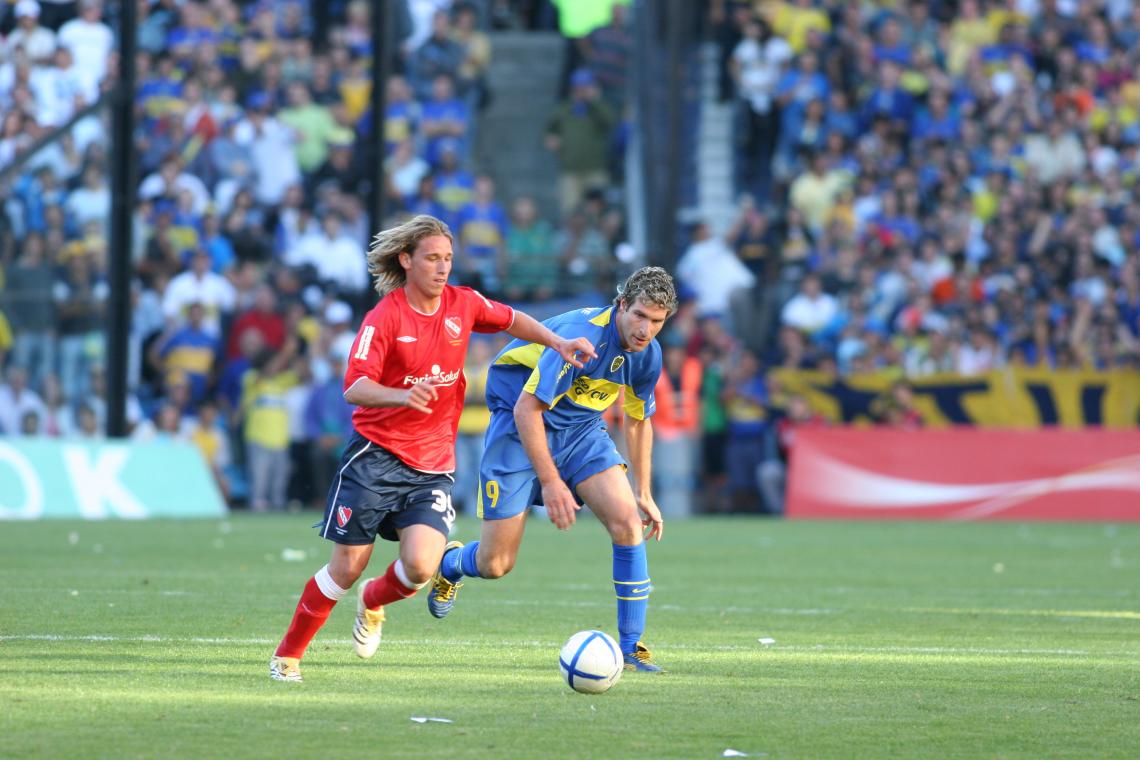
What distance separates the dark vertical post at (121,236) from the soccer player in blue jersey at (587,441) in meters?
12.6

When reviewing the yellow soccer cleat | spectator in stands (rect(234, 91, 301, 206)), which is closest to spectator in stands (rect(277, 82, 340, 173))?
spectator in stands (rect(234, 91, 301, 206))

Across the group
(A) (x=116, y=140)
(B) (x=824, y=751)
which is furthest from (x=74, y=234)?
(B) (x=824, y=751)

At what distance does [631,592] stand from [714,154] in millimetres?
18824

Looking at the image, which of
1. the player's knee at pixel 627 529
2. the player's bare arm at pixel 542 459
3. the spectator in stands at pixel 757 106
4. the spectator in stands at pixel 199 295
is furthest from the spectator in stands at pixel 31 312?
the player's knee at pixel 627 529

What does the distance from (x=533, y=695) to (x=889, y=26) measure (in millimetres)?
20315

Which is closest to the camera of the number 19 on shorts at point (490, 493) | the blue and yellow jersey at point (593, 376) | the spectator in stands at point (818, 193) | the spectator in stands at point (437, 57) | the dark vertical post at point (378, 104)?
the blue and yellow jersey at point (593, 376)

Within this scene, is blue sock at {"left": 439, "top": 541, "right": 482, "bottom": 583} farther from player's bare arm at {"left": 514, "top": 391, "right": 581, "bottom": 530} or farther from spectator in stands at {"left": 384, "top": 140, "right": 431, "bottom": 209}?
spectator in stands at {"left": 384, "top": 140, "right": 431, "bottom": 209}

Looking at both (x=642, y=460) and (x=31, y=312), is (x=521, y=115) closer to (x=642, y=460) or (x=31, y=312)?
(x=31, y=312)

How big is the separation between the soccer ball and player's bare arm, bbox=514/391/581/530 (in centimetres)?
54

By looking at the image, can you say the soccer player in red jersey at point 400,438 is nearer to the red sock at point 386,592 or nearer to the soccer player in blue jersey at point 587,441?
the red sock at point 386,592

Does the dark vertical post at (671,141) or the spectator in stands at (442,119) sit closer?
the dark vertical post at (671,141)

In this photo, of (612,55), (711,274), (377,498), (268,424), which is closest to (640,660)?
(377,498)

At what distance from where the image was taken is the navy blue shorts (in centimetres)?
772

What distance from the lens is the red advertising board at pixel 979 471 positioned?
68.6 feet
